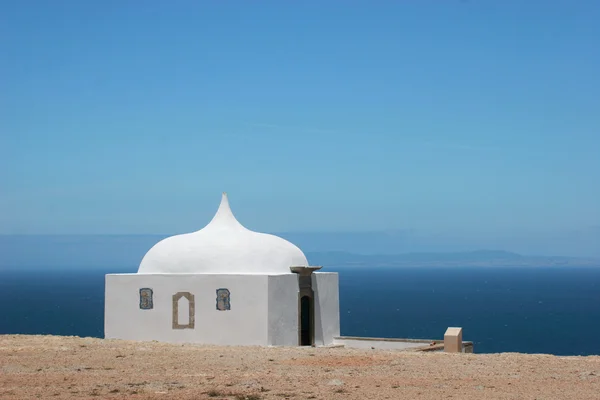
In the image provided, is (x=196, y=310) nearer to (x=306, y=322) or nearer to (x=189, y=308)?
(x=189, y=308)

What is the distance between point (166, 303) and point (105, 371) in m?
9.00

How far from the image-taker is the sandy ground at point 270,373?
13.3m

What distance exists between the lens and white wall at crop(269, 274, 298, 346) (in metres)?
23.8

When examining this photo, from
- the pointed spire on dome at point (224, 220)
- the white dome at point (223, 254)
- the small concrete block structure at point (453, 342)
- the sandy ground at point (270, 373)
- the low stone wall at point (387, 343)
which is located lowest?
the low stone wall at point (387, 343)

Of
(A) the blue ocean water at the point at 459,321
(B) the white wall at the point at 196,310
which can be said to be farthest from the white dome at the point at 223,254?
(A) the blue ocean water at the point at 459,321

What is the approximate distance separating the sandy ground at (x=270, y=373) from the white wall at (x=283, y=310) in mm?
3835

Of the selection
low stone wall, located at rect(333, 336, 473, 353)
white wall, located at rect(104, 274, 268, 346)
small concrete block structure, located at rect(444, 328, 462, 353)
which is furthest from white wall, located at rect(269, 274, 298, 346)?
small concrete block structure, located at rect(444, 328, 462, 353)

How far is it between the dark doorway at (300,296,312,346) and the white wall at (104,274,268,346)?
7.36 ft

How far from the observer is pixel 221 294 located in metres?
24.0

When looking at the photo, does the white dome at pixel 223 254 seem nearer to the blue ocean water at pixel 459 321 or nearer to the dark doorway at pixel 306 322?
the dark doorway at pixel 306 322

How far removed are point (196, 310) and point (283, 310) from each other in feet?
8.20

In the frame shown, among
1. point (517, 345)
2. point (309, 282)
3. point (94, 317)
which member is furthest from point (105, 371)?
point (94, 317)

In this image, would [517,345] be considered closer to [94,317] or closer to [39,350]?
[94,317]

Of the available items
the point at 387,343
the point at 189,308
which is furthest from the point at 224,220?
the point at 387,343
